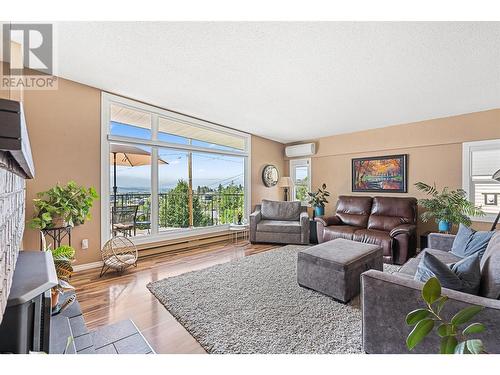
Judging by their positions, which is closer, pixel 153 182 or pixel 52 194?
pixel 52 194

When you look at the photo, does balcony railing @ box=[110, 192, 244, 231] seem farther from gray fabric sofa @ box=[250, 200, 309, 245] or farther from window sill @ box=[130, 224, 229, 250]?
gray fabric sofa @ box=[250, 200, 309, 245]

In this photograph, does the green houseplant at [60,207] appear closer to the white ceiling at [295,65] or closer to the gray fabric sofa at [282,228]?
the white ceiling at [295,65]

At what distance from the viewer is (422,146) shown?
420 centimetres

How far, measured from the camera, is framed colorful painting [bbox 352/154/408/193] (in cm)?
443

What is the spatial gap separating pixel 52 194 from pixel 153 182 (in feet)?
4.76

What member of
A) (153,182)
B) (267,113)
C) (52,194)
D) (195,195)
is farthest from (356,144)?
(52,194)

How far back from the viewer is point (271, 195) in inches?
242

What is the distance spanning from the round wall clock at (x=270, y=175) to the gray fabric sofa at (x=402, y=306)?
14.4 ft

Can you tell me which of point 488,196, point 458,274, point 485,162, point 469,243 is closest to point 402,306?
point 458,274

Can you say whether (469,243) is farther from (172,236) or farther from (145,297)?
(172,236)

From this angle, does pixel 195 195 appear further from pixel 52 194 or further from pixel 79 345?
pixel 79 345

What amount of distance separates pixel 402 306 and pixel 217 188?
4.14 metres

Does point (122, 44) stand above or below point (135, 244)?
above

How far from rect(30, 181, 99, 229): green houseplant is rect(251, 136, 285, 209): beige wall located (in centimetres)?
A: 346
